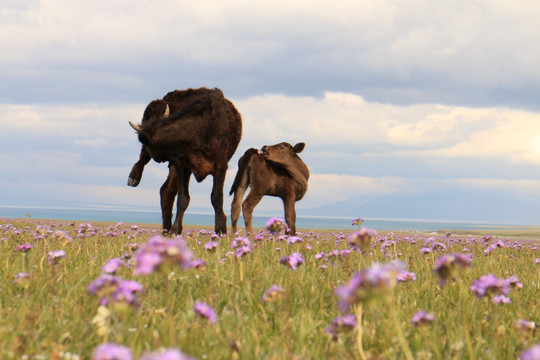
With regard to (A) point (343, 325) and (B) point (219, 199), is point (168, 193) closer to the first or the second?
(B) point (219, 199)

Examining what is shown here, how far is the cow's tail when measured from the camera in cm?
1305

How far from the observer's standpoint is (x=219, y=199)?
40.9ft

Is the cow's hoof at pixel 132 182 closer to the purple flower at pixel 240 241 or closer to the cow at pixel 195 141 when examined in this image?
the cow at pixel 195 141

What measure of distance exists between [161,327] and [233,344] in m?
0.68

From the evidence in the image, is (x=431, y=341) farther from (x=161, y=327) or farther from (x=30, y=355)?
(x=30, y=355)

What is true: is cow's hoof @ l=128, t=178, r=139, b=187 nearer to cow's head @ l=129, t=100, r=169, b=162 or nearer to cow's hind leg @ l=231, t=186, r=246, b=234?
cow's head @ l=129, t=100, r=169, b=162

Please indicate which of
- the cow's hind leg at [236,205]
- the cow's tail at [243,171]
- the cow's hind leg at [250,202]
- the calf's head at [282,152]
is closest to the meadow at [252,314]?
the cow's hind leg at [250,202]

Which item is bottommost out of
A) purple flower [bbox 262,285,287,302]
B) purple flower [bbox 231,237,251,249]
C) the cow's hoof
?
purple flower [bbox 262,285,287,302]

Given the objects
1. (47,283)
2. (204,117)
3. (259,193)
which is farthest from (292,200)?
(47,283)

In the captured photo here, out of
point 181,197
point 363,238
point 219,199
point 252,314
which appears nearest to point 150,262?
point 363,238

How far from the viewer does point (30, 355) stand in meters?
2.66

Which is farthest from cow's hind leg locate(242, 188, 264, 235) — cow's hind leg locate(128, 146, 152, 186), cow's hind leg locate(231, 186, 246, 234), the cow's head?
cow's hind leg locate(128, 146, 152, 186)

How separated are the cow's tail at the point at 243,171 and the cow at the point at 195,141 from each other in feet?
1.38

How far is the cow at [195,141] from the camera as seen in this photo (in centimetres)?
1187
